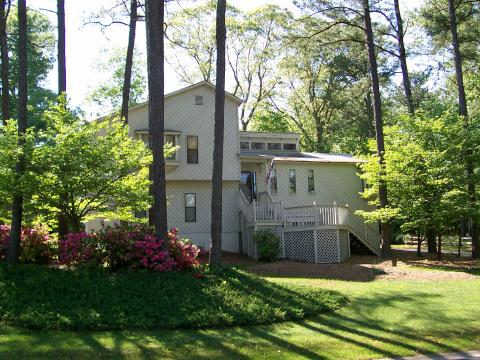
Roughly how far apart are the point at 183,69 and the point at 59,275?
33056mm

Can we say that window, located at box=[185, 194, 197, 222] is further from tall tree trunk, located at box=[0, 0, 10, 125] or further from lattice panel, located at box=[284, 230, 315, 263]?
tall tree trunk, located at box=[0, 0, 10, 125]

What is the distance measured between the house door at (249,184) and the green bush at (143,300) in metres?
13.7

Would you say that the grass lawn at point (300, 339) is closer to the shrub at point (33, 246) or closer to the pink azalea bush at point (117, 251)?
the pink azalea bush at point (117, 251)

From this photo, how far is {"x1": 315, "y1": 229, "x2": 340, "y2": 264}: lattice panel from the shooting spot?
20848mm

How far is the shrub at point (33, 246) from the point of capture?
1249 cm

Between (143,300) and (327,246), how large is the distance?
12.6 meters

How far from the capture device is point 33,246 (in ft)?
41.5

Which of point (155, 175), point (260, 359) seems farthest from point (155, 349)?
point (155, 175)

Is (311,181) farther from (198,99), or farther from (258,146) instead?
(198,99)

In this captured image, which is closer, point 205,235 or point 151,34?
point 151,34

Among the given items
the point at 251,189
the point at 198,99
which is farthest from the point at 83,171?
the point at 251,189

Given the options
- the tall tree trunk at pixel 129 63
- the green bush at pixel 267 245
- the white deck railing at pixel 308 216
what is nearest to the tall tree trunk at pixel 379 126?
the white deck railing at pixel 308 216

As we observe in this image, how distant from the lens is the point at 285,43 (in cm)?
2248

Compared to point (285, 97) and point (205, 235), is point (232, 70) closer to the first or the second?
point (285, 97)
